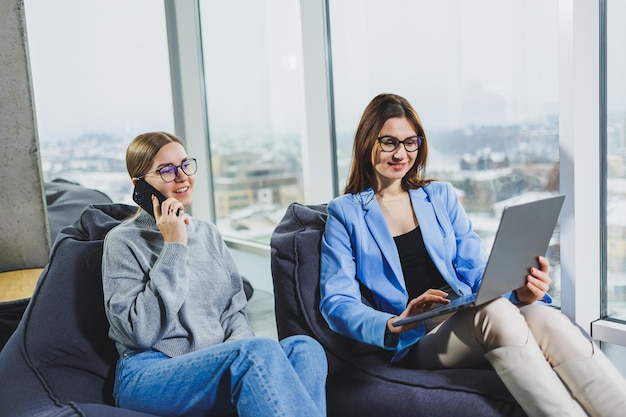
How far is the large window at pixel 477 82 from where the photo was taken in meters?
2.74

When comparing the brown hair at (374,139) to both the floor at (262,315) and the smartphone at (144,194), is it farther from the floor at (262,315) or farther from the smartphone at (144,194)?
the floor at (262,315)

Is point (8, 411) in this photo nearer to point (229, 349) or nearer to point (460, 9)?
point (229, 349)

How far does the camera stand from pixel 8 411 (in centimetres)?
183

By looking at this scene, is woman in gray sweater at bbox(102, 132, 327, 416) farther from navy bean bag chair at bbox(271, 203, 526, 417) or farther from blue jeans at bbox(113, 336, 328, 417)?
navy bean bag chair at bbox(271, 203, 526, 417)

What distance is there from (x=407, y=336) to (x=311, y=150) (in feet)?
6.77

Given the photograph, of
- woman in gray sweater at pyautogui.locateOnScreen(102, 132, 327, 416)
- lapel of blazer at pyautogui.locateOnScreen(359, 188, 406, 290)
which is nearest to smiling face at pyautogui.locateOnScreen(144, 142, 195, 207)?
woman in gray sweater at pyautogui.locateOnScreen(102, 132, 327, 416)

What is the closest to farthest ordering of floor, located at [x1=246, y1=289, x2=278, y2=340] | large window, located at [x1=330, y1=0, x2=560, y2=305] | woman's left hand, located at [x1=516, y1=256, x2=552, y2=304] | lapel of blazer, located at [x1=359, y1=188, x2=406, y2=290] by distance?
woman's left hand, located at [x1=516, y1=256, x2=552, y2=304]
lapel of blazer, located at [x1=359, y1=188, x2=406, y2=290]
large window, located at [x1=330, y1=0, x2=560, y2=305]
floor, located at [x1=246, y1=289, x2=278, y2=340]

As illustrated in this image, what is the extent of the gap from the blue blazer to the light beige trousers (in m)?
0.07

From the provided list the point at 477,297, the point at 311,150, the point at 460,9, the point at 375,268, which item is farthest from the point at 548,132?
the point at 311,150

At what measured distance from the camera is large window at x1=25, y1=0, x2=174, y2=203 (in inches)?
196

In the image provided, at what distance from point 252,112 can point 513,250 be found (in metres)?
3.45

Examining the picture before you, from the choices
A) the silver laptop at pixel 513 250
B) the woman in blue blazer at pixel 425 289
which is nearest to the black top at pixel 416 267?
the woman in blue blazer at pixel 425 289

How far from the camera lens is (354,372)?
2102 millimetres

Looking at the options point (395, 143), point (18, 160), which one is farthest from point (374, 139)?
point (18, 160)
